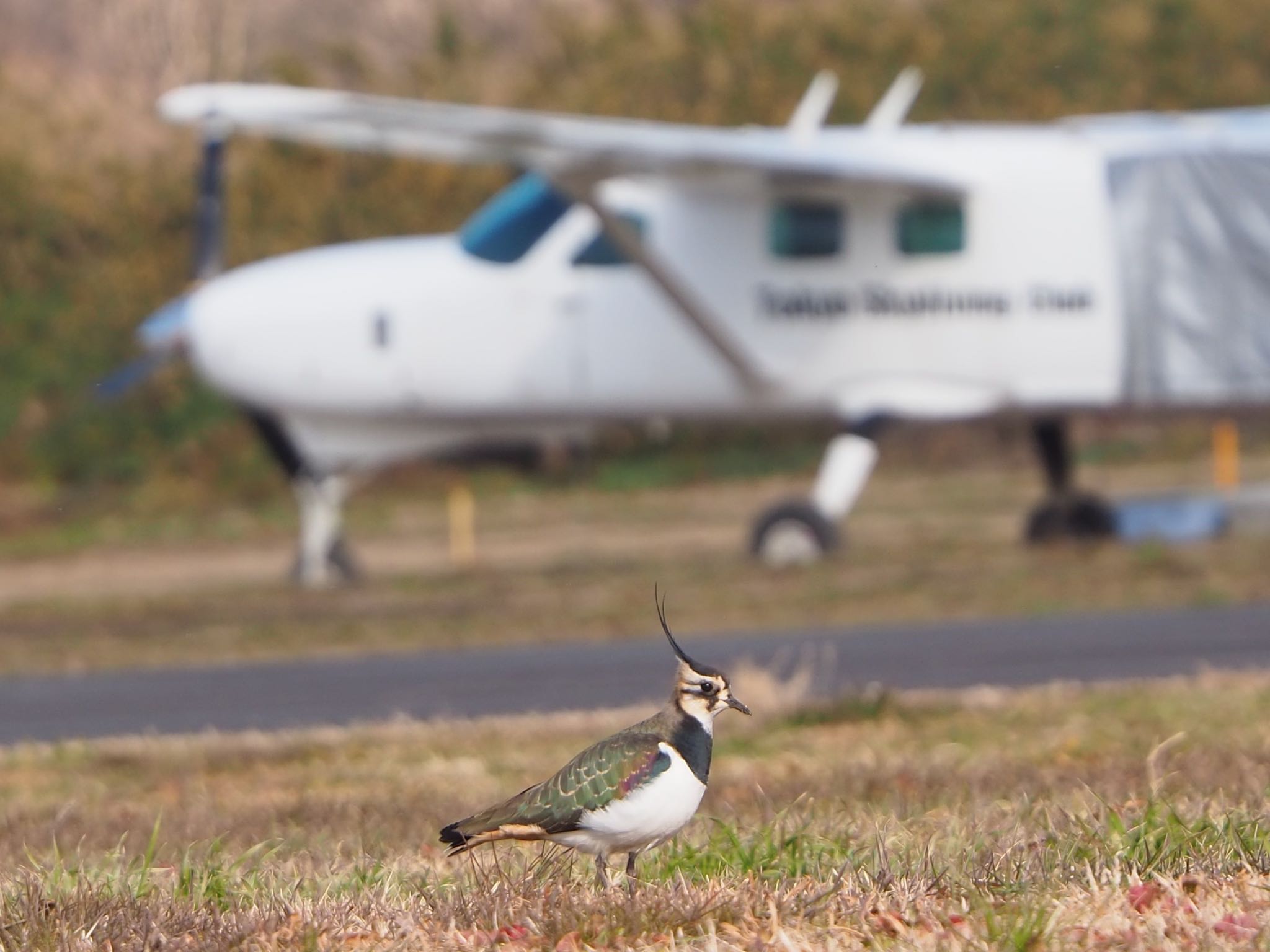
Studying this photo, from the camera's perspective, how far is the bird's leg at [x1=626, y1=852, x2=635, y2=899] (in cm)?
422

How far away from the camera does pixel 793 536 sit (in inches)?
635

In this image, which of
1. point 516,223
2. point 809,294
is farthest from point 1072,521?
point 516,223

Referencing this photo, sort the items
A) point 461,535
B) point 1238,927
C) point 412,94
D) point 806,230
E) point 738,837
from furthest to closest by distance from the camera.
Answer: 1. point 412,94
2. point 461,535
3. point 806,230
4. point 738,837
5. point 1238,927

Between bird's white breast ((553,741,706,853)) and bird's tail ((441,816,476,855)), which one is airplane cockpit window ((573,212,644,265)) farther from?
bird's white breast ((553,741,706,853))

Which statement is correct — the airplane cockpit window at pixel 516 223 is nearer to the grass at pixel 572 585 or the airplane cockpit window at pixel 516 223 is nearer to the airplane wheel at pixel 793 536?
the grass at pixel 572 585

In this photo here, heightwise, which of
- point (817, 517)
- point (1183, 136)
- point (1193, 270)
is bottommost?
point (817, 517)

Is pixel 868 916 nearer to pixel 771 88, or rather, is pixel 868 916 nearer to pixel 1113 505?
pixel 1113 505

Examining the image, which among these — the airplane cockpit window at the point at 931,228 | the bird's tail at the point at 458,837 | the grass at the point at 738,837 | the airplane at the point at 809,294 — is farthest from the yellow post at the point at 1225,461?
the bird's tail at the point at 458,837

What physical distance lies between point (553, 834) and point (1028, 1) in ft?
114

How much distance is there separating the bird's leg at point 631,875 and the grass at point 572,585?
8.72 m

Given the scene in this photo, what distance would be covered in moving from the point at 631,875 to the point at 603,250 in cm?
1223

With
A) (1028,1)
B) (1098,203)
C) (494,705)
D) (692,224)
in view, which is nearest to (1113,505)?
(1098,203)

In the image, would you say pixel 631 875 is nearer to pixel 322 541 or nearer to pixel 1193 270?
pixel 1193 270

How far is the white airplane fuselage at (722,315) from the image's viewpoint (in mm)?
16000
